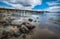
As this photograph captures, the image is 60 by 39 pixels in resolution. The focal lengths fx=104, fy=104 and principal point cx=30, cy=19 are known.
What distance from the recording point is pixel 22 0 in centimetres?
157

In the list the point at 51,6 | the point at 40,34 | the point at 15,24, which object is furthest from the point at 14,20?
the point at 51,6

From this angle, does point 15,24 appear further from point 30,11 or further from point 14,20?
point 30,11

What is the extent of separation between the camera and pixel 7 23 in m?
1.53

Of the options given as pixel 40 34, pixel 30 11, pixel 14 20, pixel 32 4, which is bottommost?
pixel 40 34

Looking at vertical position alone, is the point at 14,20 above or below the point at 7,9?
below

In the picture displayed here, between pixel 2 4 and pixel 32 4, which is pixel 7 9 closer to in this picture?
pixel 2 4

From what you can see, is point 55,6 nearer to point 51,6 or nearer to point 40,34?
point 51,6

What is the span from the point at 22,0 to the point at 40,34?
57 cm

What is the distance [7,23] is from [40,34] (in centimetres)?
51

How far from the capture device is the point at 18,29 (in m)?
1.54

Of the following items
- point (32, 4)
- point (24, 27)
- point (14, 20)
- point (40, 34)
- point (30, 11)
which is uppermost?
point (32, 4)

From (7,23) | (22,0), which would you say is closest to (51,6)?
(22,0)

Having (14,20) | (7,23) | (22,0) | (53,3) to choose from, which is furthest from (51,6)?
(7,23)

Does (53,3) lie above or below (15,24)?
above
